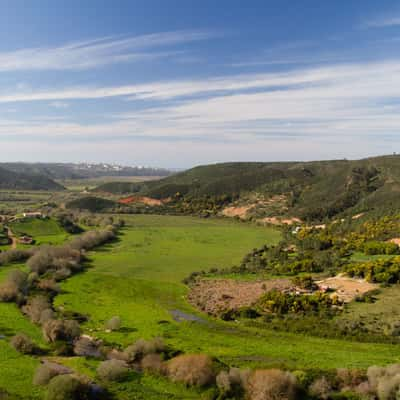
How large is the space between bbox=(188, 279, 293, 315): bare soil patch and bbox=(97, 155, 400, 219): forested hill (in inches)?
2160

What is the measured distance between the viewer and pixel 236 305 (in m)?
46.3

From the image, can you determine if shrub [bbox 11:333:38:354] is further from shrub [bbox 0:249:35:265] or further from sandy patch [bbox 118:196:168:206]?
sandy patch [bbox 118:196:168:206]

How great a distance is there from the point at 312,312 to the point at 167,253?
39.3 meters

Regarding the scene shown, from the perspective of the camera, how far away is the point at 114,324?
38.8 metres

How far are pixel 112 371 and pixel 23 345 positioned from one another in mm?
9169

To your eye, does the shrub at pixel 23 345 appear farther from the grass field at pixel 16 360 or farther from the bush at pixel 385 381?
the bush at pixel 385 381

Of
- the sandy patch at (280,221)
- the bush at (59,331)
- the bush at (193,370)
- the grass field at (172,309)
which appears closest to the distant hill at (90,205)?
the sandy patch at (280,221)

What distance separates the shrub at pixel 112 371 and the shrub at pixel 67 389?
93.2 inches

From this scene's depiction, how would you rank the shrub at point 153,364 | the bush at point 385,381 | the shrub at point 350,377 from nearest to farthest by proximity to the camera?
the bush at point 385,381
the shrub at point 350,377
the shrub at point 153,364

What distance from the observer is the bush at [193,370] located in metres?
27.9

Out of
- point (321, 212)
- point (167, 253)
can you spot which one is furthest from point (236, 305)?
point (321, 212)

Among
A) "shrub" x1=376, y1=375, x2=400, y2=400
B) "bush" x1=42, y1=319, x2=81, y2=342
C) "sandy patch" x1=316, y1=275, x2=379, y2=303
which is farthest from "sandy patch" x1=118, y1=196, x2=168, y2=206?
"shrub" x1=376, y1=375, x2=400, y2=400

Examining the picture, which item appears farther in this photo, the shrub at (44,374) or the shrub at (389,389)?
the shrub at (44,374)

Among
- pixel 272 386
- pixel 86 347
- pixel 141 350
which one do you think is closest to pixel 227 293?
pixel 141 350
